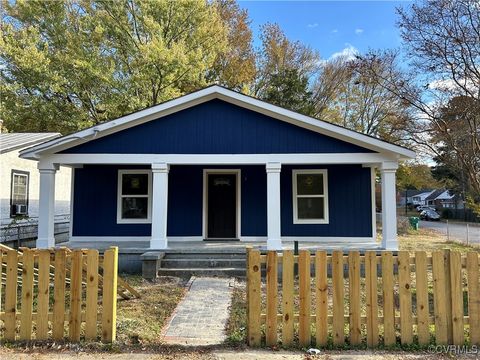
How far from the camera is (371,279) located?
4.60m

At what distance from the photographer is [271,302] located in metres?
4.55

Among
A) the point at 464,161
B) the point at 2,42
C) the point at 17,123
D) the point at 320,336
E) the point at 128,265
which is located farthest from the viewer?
the point at 17,123

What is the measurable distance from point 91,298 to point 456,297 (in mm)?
4377

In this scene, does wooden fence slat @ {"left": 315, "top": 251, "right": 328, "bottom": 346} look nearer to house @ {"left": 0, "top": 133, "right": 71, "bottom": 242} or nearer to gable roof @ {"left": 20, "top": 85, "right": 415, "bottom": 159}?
gable roof @ {"left": 20, "top": 85, "right": 415, "bottom": 159}

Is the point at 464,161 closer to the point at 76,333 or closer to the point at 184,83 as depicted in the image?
the point at 184,83

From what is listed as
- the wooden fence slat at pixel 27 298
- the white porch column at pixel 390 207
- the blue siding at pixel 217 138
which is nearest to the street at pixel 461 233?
the white porch column at pixel 390 207

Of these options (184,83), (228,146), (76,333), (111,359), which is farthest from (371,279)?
(184,83)

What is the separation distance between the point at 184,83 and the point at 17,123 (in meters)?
9.42

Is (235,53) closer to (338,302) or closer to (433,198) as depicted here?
(338,302)

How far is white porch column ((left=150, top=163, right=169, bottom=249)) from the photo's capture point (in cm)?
956

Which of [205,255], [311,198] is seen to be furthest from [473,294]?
[311,198]

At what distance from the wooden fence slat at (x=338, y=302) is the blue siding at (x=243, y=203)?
6.97 metres

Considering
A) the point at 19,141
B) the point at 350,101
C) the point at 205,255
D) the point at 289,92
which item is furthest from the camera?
the point at 350,101

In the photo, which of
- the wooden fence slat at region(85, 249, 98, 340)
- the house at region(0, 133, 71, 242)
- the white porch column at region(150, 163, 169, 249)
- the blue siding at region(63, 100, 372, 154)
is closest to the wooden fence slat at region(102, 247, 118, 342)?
the wooden fence slat at region(85, 249, 98, 340)
